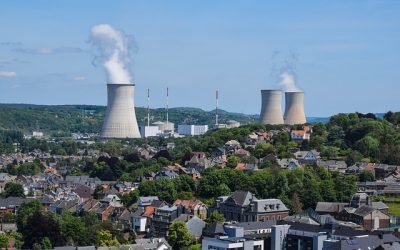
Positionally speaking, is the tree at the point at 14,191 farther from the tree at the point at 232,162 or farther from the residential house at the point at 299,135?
the residential house at the point at 299,135

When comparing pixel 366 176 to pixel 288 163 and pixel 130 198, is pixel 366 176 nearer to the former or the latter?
pixel 288 163

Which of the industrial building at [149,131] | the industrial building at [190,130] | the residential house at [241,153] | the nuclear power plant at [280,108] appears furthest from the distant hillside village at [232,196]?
the industrial building at [190,130]

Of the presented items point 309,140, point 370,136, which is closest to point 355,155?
point 370,136

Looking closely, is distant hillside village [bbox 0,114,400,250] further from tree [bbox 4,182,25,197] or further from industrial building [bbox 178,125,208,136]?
industrial building [bbox 178,125,208,136]

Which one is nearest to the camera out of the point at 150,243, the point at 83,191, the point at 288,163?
the point at 150,243

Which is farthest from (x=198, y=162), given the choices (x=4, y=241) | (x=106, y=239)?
(x=4, y=241)

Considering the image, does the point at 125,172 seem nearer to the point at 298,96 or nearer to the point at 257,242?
the point at 298,96

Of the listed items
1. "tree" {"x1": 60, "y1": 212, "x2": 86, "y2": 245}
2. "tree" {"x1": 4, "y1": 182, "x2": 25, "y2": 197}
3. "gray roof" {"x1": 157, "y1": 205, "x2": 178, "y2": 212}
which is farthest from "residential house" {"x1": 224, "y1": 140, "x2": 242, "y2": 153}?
"tree" {"x1": 60, "y1": 212, "x2": 86, "y2": 245}
